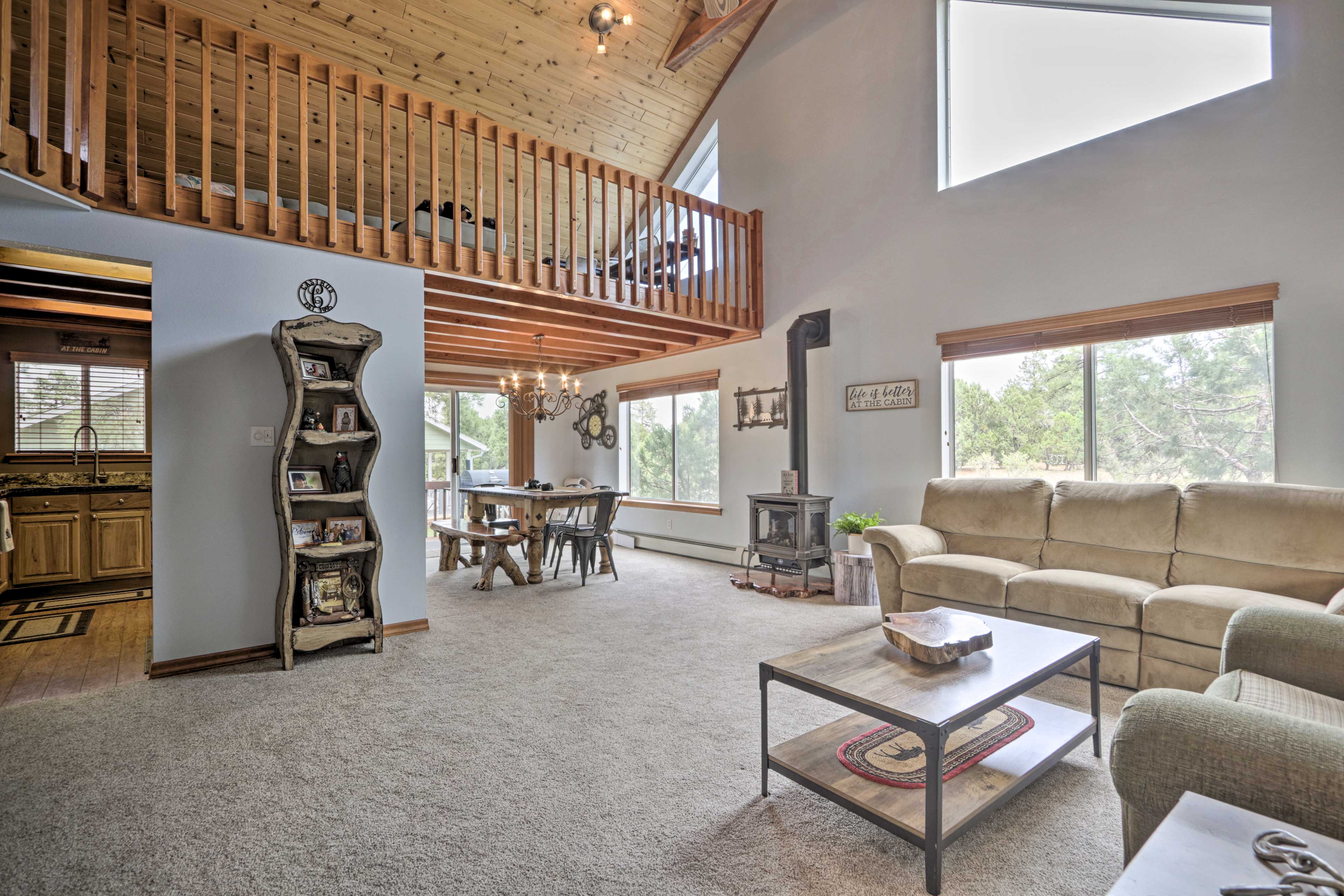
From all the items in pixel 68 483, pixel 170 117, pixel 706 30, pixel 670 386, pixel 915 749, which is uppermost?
pixel 706 30

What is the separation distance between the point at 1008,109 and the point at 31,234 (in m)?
5.58

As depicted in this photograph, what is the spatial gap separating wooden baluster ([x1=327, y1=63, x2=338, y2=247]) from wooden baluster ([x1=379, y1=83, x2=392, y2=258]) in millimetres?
148

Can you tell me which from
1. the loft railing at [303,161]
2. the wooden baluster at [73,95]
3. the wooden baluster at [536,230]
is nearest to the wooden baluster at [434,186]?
the loft railing at [303,161]

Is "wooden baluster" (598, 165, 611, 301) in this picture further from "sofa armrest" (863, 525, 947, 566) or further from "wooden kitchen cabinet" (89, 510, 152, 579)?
"wooden kitchen cabinet" (89, 510, 152, 579)

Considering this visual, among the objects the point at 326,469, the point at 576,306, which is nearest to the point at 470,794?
the point at 326,469

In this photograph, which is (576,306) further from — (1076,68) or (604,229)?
(1076,68)

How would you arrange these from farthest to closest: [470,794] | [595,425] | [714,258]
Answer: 1. [595,425]
2. [714,258]
3. [470,794]

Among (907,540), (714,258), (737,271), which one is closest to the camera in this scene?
(907,540)

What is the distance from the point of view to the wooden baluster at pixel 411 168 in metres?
3.67

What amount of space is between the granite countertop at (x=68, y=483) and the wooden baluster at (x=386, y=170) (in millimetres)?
2910

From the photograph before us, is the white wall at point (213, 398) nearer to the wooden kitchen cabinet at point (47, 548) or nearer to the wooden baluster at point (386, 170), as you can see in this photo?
the wooden baluster at point (386, 170)

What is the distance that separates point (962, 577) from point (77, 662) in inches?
189

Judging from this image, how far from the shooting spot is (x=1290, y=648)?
1801 millimetres

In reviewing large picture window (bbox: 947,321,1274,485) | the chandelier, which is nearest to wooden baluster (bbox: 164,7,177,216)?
the chandelier
